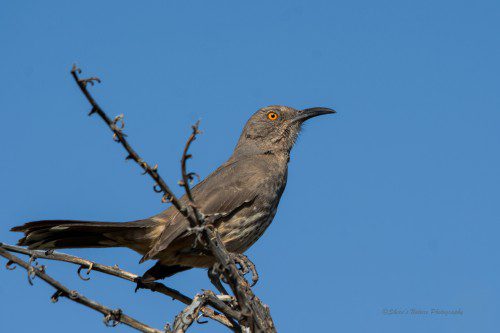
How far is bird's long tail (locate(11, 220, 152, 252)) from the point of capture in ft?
15.4

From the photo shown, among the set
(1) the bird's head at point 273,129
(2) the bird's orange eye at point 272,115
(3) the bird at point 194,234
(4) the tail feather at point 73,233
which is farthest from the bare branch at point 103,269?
(2) the bird's orange eye at point 272,115

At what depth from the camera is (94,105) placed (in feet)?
8.76

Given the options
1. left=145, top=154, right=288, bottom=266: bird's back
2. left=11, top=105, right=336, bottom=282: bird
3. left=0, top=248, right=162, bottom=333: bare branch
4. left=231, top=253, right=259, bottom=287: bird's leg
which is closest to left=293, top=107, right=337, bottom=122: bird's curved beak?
left=11, top=105, right=336, bottom=282: bird

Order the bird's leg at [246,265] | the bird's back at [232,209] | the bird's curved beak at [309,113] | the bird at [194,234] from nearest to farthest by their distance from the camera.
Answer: the bird's leg at [246,265]
the bird at [194,234]
the bird's back at [232,209]
the bird's curved beak at [309,113]

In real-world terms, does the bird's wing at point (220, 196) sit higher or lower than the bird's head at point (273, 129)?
lower

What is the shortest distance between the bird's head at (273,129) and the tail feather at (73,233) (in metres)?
2.00

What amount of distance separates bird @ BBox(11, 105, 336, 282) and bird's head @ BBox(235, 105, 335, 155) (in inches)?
12.2

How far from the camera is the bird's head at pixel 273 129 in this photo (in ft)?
23.2

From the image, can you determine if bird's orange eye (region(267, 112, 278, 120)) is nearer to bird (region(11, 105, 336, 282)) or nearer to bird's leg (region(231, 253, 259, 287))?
bird (region(11, 105, 336, 282))

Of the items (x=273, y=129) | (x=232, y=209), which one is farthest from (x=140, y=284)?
(x=273, y=129)

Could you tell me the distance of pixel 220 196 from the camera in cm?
569

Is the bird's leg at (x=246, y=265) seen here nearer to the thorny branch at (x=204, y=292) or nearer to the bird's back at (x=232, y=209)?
the thorny branch at (x=204, y=292)

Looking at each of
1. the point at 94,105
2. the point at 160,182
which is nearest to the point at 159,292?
the point at 160,182

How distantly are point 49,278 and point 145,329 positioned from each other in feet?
1.77
